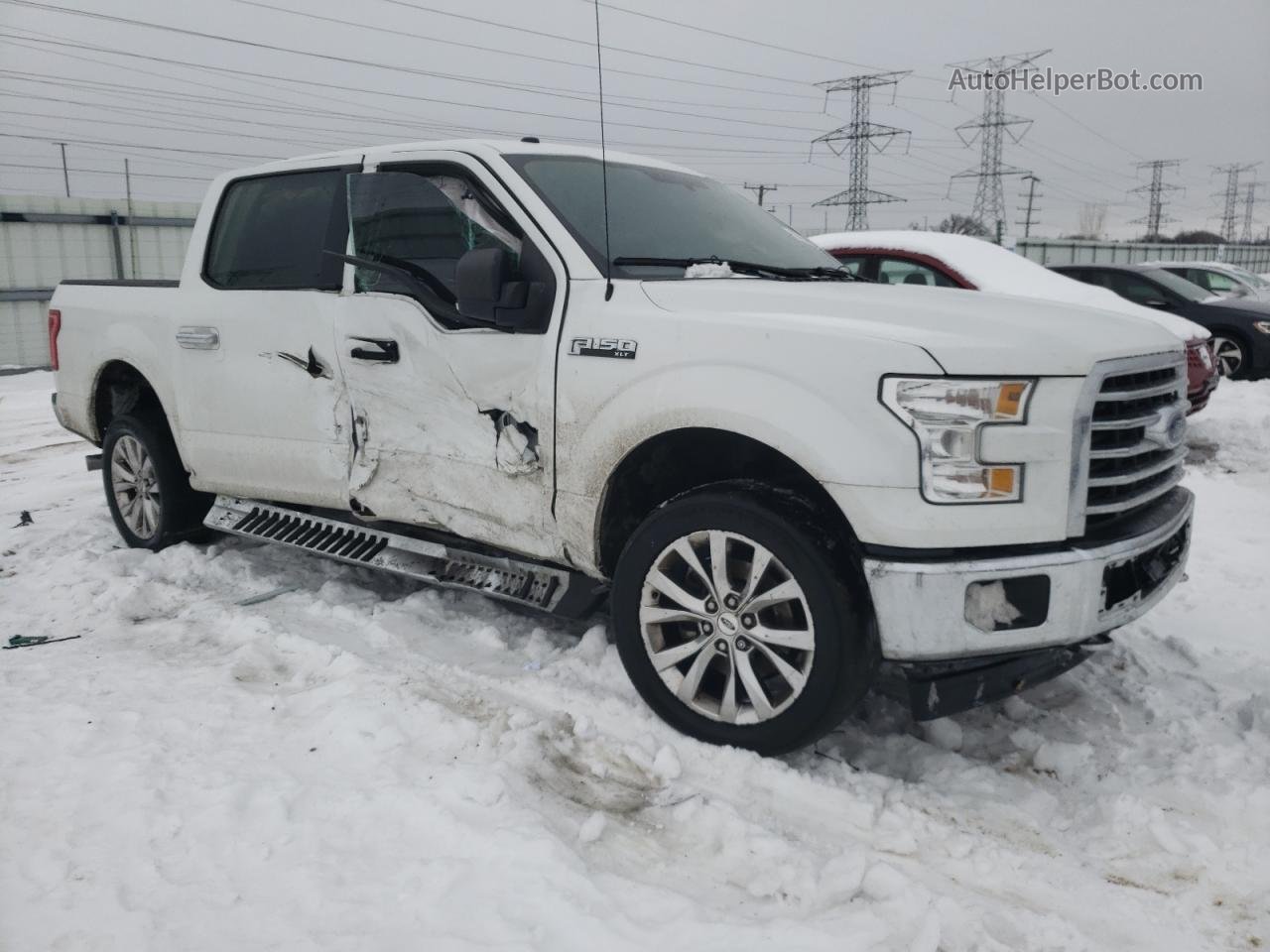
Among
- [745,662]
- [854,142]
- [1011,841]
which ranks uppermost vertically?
[854,142]

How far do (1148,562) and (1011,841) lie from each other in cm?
96

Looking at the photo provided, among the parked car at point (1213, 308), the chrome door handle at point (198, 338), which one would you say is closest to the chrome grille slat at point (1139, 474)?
the chrome door handle at point (198, 338)

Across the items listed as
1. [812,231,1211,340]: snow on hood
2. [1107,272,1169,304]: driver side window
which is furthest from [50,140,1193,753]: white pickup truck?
[1107,272,1169,304]: driver side window

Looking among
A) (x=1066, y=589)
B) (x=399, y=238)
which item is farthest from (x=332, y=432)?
(x=1066, y=589)

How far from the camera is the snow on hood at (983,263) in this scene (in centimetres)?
746

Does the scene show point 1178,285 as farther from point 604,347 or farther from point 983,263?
point 604,347

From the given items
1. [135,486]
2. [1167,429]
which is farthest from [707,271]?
[135,486]

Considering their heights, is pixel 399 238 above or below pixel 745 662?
Result: above

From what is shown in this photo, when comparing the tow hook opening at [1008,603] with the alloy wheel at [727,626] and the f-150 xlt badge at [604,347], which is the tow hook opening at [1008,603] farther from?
the f-150 xlt badge at [604,347]

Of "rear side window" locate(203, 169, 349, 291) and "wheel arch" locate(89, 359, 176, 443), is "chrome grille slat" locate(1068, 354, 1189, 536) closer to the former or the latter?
"rear side window" locate(203, 169, 349, 291)

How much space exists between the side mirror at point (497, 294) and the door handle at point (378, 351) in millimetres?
493

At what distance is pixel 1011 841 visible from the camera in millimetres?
2738

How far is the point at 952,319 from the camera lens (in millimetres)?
2838

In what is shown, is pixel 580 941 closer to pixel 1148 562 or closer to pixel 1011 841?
pixel 1011 841
